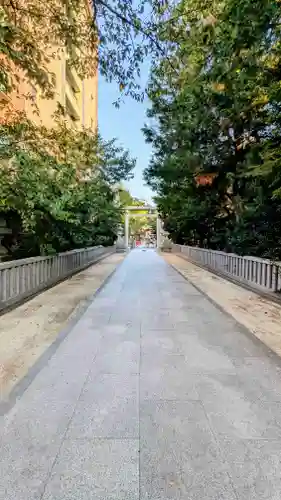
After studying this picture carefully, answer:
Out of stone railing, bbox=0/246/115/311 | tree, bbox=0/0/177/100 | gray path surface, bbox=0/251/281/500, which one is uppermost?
tree, bbox=0/0/177/100

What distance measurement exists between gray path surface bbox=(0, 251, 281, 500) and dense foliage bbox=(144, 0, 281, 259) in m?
3.73

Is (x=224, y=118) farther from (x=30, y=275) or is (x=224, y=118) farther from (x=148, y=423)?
(x=148, y=423)

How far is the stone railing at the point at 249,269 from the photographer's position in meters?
7.77

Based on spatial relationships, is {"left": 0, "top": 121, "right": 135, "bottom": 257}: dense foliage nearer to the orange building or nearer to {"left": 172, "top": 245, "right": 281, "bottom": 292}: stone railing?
{"left": 172, "top": 245, "right": 281, "bottom": 292}: stone railing

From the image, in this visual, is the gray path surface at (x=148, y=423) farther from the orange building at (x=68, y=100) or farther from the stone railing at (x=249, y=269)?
the orange building at (x=68, y=100)

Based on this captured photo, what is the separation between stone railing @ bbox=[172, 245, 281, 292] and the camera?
7.77m

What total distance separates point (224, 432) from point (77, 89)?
27.5m

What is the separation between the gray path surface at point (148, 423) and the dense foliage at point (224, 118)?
3731 millimetres

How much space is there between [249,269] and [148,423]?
7.38 meters

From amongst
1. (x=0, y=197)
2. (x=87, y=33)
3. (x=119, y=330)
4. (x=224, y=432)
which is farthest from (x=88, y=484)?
(x=87, y=33)

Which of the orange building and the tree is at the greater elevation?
the orange building

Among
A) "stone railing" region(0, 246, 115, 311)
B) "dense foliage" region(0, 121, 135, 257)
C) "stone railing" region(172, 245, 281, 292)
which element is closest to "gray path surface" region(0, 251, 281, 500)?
"stone railing" region(0, 246, 115, 311)

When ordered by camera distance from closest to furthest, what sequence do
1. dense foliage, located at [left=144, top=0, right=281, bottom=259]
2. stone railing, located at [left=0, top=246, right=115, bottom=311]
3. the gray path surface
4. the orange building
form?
the gray path surface
dense foliage, located at [left=144, top=0, right=281, bottom=259]
stone railing, located at [left=0, top=246, right=115, bottom=311]
the orange building

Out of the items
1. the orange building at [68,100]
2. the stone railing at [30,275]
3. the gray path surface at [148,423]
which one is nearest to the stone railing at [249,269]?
the gray path surface at [148,423]
